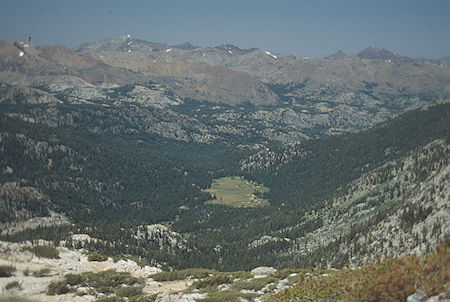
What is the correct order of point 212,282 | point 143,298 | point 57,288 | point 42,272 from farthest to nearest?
point 42,272, point 212,282, point 57,288, point 143,298

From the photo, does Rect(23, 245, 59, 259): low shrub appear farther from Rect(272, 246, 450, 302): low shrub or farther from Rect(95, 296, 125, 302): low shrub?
Rect(272, 246, 450, 302): low shrub

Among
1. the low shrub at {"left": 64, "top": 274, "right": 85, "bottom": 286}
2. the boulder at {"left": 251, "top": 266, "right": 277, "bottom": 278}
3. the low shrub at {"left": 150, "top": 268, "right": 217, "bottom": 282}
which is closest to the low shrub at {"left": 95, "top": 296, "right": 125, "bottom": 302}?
the low shrub at {"left": 64, "top": 274, "right": 85, "bottom": 286}

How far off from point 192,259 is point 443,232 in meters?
93.9

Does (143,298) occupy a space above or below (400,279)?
below

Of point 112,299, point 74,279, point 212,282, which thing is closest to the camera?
point 112,299

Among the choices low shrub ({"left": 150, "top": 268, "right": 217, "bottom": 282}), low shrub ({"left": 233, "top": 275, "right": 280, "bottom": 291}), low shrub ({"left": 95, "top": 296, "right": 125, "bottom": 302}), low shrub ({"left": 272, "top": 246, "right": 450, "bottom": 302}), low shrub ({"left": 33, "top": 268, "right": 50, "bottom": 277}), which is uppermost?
low shrub ({"left": 272, "top": 246, "right": 450, "bottom": 302})

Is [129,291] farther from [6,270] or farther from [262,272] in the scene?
[262,272]

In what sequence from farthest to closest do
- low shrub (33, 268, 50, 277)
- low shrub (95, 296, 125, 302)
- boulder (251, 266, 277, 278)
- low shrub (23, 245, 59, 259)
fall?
low shrub (23, 245, 59, 259)
boulder (251, 266, 277, 278)
low shrub (33, 268, 50, 277)
low shrub (95, 296, 125, 302)

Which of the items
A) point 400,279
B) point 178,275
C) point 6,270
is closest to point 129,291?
point 178,275

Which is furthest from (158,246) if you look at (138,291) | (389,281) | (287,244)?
(389,281)

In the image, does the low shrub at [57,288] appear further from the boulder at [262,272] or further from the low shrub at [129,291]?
the boulder at [262,272]

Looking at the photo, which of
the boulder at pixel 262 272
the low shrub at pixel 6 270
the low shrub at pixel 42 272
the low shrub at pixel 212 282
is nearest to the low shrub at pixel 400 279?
the low shrub at pixel 212 282

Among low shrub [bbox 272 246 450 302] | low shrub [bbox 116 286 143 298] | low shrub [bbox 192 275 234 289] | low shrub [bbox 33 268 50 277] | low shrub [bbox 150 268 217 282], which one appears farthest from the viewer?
low shrub [bbox 150 268 217 282]

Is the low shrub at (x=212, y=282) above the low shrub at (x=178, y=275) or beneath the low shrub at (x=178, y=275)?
above
